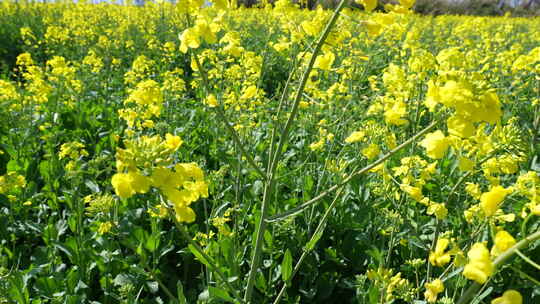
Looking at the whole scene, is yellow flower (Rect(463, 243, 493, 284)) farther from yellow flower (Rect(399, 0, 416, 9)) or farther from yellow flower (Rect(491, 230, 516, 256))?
yellow flower (Rect(399, 0, 416, 9))

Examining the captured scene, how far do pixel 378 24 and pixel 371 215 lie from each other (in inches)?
69.4

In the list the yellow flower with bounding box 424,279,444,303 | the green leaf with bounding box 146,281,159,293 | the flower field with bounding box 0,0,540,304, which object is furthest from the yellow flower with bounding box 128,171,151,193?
the green leaf with bounding box 146,281,159,293

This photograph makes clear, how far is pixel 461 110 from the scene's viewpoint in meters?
1.05

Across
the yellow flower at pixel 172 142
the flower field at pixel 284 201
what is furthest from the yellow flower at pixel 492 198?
the yellow flower at pixel 172 142

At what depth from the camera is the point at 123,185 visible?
3.36 ft

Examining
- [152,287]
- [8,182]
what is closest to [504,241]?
[152,287]

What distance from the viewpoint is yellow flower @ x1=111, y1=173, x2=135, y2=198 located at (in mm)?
1017

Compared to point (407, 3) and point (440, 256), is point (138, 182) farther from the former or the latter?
point (407, 3)

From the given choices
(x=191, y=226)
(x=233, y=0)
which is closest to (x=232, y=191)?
(x=191, y=226)

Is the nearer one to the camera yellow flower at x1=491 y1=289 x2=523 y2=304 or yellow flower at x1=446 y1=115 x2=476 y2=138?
yellow flower at x1=491 y1=289 x2=523 y2=304

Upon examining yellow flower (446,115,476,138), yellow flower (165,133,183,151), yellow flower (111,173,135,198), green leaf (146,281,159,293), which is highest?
yellow flower (446,115,476,138)

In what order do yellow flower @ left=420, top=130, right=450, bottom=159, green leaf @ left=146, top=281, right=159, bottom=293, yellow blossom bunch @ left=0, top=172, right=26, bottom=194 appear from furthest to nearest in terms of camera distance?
green leaf @ left=146, top=281, right=159, bottom=293 < yellow blossom bunch @ left=0, top=172, right=26, bottom=194 < yellow flower @ left=420, top=130, right=450, bottom=159

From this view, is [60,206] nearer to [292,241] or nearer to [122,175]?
[292,241]

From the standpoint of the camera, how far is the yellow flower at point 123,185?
102cm
